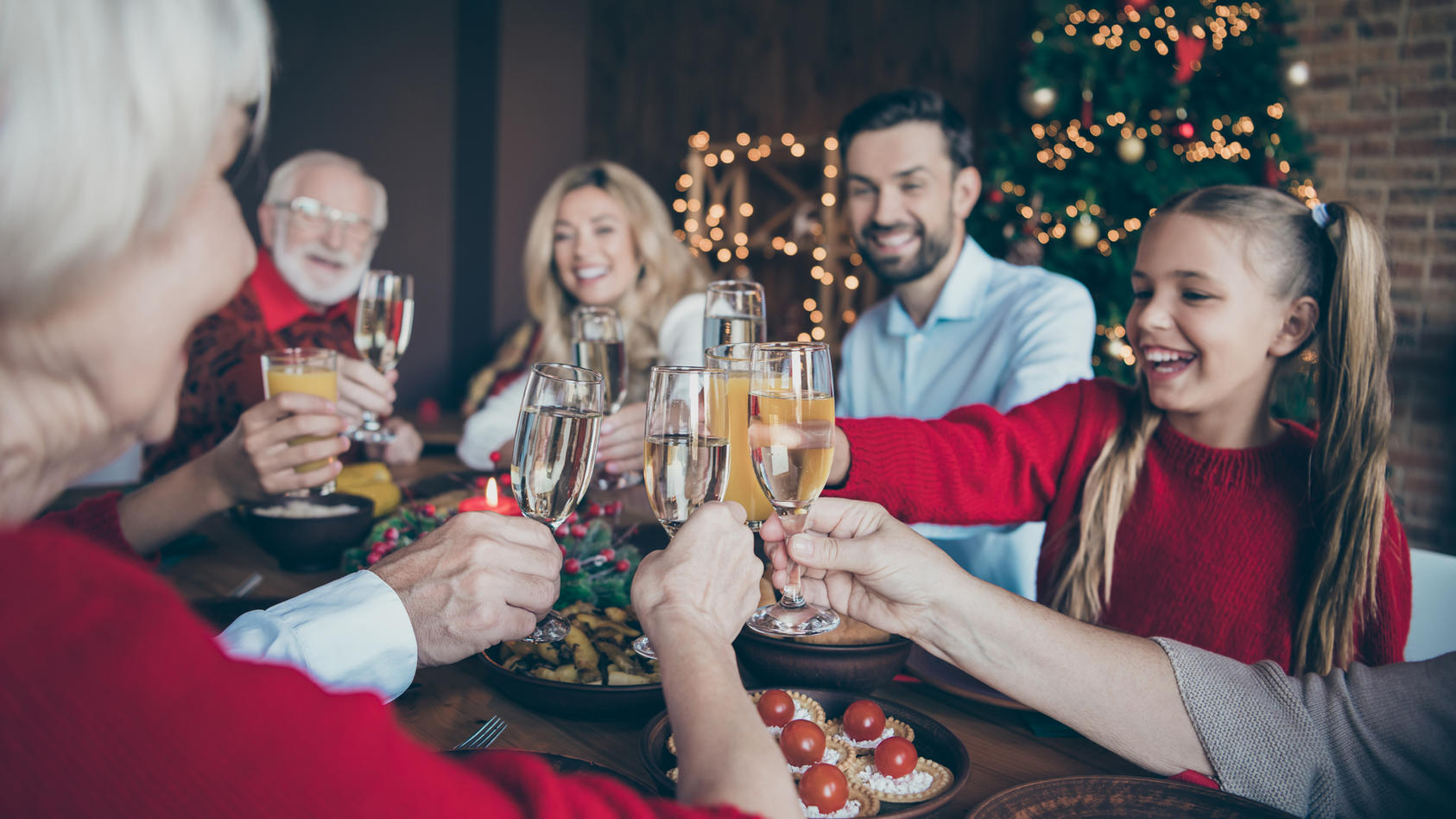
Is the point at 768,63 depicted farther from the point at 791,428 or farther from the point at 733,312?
the point at 791,428

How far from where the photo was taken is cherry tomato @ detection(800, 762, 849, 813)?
0.79 m

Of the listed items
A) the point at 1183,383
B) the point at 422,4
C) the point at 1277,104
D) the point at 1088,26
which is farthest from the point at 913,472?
the point at 422,4

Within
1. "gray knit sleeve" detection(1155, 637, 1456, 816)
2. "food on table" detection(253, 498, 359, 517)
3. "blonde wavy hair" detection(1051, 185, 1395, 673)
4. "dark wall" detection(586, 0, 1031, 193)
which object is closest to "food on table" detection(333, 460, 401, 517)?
"food on table" detection(253, 498, 359, 517)

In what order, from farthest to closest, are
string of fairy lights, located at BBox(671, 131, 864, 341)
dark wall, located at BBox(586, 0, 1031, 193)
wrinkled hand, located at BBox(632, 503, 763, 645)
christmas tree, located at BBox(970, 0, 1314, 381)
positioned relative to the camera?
string of fairy lights, located at BBox(671, 131, 864, 341) < dark wall, located at BBox(586, 0, 1031, 193) < christmas tree, located at BBox(970, 0, 1314, 381) < wrinkled hand, located at BBox(632, 503, 763, 645)

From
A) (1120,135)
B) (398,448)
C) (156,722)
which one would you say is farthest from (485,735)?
(1120,135)

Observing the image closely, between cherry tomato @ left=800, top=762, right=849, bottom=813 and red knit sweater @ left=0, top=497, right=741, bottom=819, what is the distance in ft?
1.18

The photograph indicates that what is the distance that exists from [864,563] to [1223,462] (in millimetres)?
Result: 728

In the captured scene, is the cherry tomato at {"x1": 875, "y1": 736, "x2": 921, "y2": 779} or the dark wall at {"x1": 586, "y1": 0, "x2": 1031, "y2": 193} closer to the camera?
the cherry tomato at {"x1": 875, "y1": 736, "x2": 921, "y2": 779}

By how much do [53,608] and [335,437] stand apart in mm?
1095

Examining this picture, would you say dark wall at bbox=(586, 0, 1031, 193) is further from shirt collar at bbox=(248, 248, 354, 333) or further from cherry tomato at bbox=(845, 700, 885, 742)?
cherry tomato at bbox=(845, 700, 885, 742)

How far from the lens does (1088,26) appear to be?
11.9 ft

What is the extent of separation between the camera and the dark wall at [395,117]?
14.2 ft

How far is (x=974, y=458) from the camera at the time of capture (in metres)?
1.51

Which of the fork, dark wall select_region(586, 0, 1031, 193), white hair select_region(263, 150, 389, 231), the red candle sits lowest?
the fork
